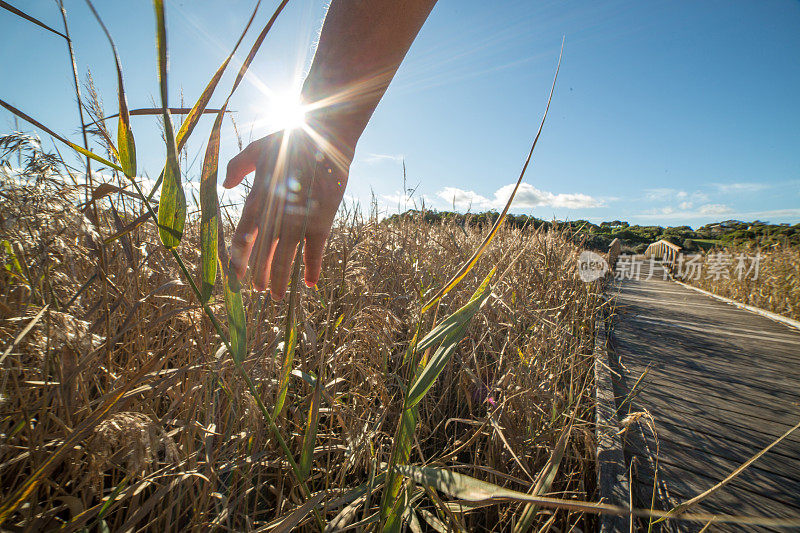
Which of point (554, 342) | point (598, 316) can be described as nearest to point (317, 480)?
point (554, 342)

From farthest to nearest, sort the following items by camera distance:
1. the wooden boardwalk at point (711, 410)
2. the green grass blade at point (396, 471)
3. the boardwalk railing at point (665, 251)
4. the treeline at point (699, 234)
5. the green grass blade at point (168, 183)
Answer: the boardwalk railing at point (665, 251)
the treeline at point (699, 234)
the wooden boardwalk at point (711, 410)
the green grass blade at point (396, 471)
the green grass blade at point (168, 183)

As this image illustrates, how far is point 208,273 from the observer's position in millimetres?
487

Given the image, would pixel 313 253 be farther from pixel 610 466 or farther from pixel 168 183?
pixel 610 466

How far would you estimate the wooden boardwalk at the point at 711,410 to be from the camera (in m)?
1.25

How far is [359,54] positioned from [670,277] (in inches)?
559

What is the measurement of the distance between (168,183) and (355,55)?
560 millimetres

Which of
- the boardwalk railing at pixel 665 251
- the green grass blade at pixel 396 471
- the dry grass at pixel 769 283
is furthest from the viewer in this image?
the boardwalk railing at pixel 665 251

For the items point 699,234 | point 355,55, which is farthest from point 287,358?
point 699,234

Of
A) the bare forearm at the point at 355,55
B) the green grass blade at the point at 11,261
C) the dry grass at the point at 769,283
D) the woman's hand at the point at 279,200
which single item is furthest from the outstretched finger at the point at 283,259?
the dry grass at the point at 769,283

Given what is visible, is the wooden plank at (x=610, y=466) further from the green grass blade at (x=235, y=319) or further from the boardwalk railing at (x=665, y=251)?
the boardwalk railing at (x=665, y=251)

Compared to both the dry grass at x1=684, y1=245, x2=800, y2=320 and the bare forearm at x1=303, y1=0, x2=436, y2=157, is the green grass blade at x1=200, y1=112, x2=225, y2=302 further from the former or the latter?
the dry grass at x1=684, y1=245, x2=800, y2=320

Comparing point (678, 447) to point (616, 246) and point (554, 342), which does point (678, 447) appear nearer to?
point (554, 342)

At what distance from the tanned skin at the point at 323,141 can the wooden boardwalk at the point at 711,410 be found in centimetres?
123

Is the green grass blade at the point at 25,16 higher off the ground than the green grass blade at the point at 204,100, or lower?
higher
